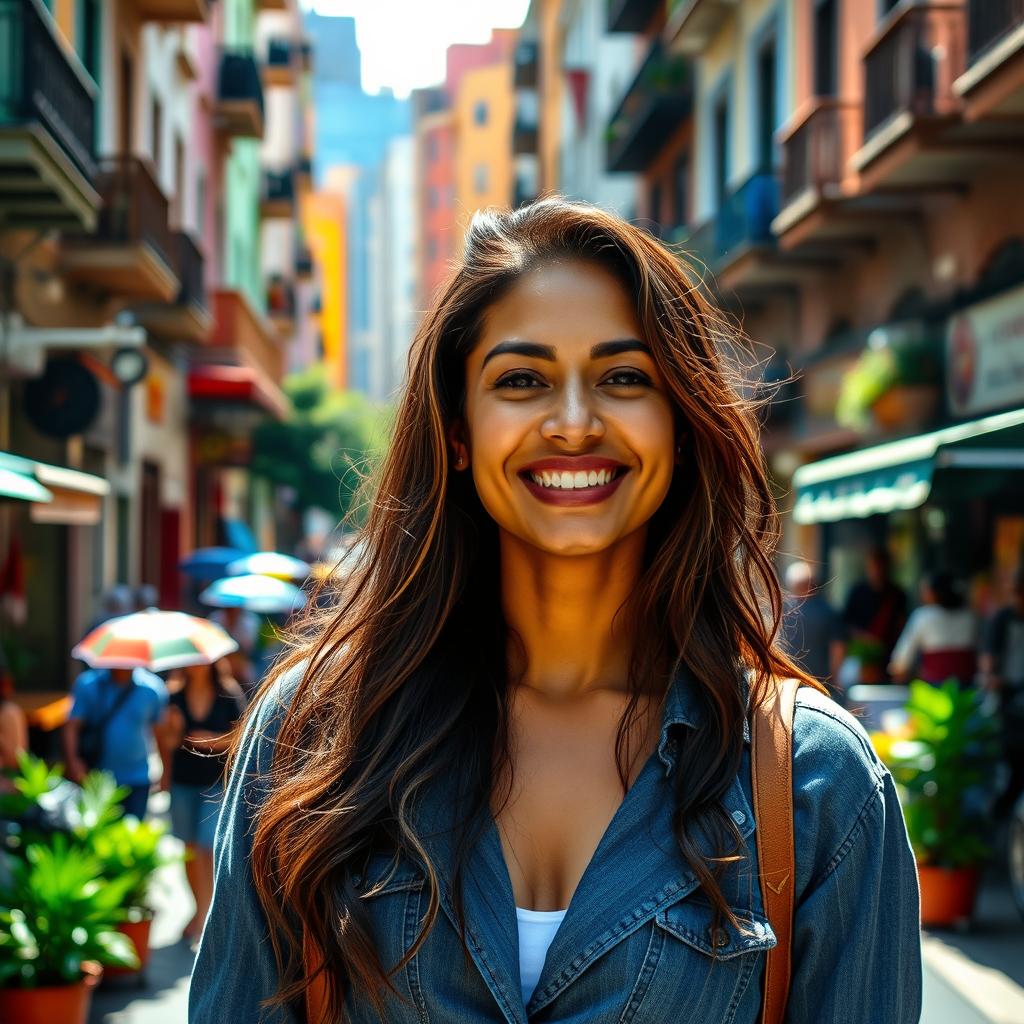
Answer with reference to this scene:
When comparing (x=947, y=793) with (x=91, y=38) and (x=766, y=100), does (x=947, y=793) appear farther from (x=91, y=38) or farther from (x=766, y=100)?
(x=766, y=100)

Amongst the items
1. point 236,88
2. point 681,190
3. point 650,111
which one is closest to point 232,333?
point 236,88

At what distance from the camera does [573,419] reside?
2.21 m

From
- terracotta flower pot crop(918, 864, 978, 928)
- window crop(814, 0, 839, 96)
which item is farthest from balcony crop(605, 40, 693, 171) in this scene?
terracotta flower pot crop(918, 864, 978, 928)

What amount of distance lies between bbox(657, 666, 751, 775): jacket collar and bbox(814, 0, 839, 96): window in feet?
53.0

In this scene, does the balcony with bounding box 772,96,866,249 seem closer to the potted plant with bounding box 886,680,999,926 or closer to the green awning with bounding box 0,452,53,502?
the potted plant with bounding box 886,680,999,926

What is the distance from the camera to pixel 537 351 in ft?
7.41

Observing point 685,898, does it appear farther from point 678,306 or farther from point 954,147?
point 954,147

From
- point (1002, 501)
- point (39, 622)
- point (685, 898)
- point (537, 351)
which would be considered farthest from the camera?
point (39, 622)

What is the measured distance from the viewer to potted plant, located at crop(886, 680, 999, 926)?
8234 millimetres

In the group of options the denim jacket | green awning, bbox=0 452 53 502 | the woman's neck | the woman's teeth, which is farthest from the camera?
green awning, bbox=0 452 53 502

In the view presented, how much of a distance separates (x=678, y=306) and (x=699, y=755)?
0.61 m

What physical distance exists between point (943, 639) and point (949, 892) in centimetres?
294

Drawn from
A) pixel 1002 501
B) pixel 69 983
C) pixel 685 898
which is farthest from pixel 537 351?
pixel 1002 501

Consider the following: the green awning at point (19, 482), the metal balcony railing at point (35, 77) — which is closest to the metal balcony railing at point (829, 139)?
the metal balcony railing at point (35, 77)
